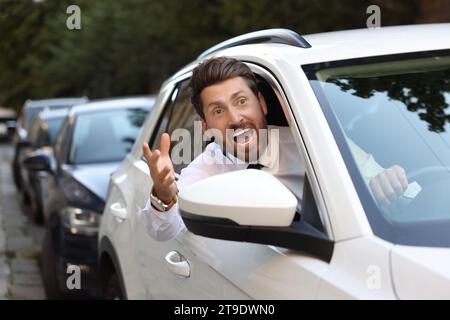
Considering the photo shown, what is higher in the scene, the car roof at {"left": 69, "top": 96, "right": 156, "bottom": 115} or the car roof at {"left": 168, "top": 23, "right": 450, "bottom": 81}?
the car roof at {"left": 168, "top": 23, "right": 450, "bottom": 81}

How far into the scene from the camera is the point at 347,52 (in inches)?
114

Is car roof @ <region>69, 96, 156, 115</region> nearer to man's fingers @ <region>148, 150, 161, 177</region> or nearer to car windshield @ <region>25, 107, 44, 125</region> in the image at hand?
man's fingers @ <region>148, 150, 161, 177</region>

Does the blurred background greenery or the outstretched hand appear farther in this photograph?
the blurred background greenery

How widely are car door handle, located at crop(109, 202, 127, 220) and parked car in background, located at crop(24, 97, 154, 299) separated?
1651 mm

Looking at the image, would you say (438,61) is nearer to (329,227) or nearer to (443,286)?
(329,227)

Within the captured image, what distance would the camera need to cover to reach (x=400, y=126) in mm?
2709

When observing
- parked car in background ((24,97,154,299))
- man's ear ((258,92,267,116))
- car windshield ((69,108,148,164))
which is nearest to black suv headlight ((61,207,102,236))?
parked car in background ((24,97,154,299))

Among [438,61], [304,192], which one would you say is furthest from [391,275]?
[438,61]

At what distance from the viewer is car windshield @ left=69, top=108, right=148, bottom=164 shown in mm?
7957

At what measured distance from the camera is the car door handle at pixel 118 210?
161 inches

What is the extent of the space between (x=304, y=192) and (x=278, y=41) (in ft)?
2.67

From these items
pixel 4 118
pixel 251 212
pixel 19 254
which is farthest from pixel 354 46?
pixel 4 118

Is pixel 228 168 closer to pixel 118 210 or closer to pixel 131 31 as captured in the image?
pixel 118 210

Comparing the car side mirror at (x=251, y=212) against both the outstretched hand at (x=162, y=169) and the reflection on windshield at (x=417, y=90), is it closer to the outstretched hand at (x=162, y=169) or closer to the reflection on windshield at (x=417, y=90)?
the outstretched hand at (x=162, y=169)
